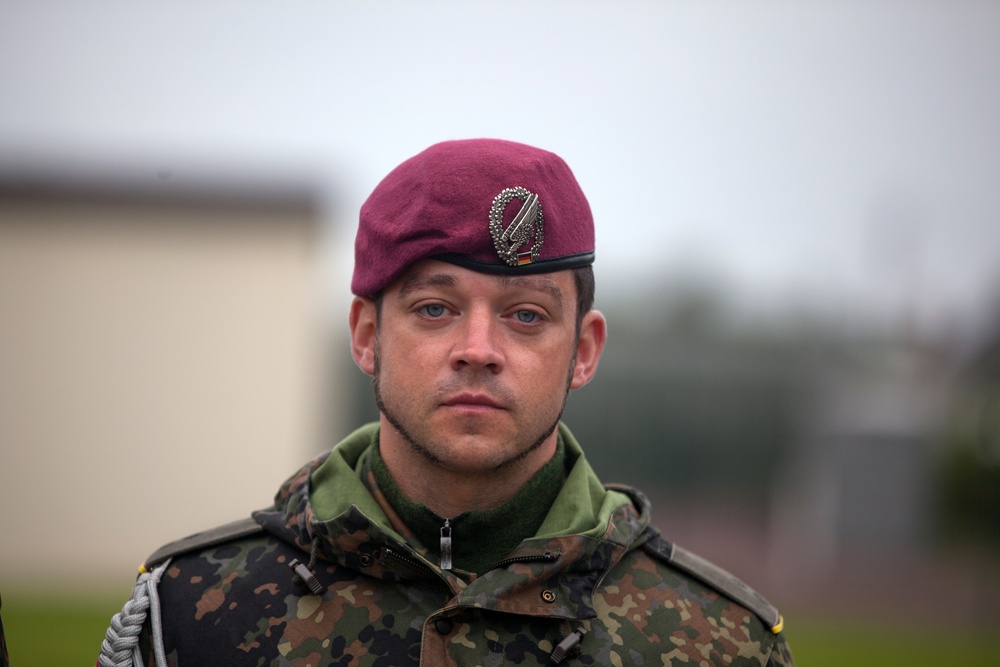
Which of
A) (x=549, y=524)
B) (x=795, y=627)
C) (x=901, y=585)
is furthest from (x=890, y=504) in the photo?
(x=549, y=524)

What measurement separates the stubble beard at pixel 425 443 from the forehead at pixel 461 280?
0.23 m

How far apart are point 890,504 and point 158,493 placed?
18.3 meters

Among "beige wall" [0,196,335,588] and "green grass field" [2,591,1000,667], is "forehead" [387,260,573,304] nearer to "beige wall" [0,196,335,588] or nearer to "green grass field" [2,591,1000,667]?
"green grass field" [2,591,1000,667]

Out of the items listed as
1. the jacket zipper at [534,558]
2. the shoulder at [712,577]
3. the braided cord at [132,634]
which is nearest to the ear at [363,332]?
the jacket zipper at [534,558]

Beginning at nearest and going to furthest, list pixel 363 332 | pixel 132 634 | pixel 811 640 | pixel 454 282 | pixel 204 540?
pixel 132 634 → pixel 454 282 → pixel 204 540 → pixel 363 332 → pixel 811 640

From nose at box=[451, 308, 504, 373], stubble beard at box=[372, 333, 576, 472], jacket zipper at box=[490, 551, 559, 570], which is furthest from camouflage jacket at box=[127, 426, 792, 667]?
nose at box=[451, 308, 504, 373]

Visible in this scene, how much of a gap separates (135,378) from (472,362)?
677 inches

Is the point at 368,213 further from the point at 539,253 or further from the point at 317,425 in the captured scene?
the point at 317,425

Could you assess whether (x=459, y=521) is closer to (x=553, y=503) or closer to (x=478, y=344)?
(x=553, y=503)

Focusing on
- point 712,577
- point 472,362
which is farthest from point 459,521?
point 712,577

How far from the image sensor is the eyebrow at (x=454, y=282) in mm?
3049

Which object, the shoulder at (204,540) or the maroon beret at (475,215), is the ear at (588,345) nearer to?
the maroon beret at (475,215)

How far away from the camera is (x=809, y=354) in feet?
98.6

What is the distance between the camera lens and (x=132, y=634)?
293 cm
